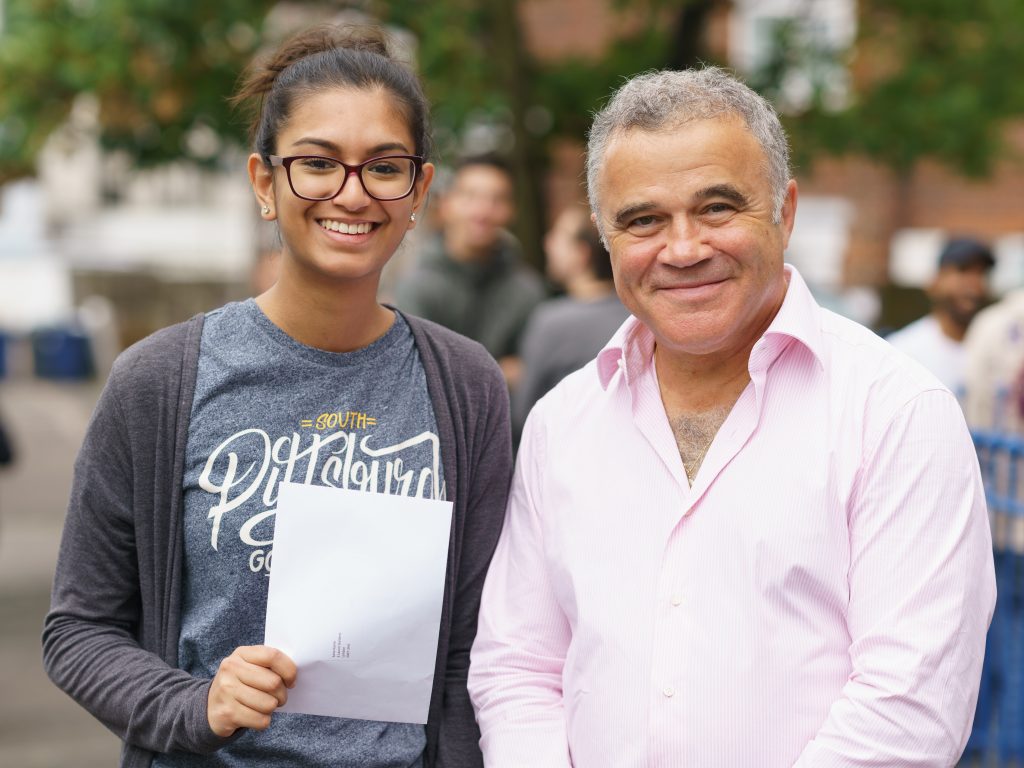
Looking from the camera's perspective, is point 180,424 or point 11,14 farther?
point 11,14

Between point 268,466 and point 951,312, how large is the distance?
17.1 feet

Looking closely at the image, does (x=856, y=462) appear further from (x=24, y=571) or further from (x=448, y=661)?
(x=24, y=571)

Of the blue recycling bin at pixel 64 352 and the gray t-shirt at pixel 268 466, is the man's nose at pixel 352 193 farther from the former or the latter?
the blue recycling bin at pixel 64 352

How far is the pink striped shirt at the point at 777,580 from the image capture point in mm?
1934

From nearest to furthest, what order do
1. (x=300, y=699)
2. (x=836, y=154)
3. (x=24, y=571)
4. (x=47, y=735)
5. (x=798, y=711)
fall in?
(x=798, y=711) < (x=300, y=699) < (x=47, y=735) < (x=24, y=571) < (x=836, y=154)

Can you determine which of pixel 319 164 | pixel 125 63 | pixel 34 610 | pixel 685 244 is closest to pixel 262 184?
pixel 319 164

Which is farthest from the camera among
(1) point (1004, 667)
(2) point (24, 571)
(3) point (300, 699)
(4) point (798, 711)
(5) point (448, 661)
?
(2) point (24, 571)

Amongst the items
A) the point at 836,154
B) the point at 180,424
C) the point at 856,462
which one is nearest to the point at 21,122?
the point at 836,154

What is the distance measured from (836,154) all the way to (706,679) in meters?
8.55

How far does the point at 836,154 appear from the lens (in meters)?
10.0

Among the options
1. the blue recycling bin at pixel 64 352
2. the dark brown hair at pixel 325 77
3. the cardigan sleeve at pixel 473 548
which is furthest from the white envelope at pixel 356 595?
the blue recycling bin at pixel 64 352

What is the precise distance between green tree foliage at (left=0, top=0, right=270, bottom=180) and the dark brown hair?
21.0ft

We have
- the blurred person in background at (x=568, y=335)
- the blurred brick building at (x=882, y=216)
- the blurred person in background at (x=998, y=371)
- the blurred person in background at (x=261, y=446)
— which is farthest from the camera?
the blurred brick building at (x=882, y=216)

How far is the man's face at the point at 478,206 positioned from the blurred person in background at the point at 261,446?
347 centimetres
